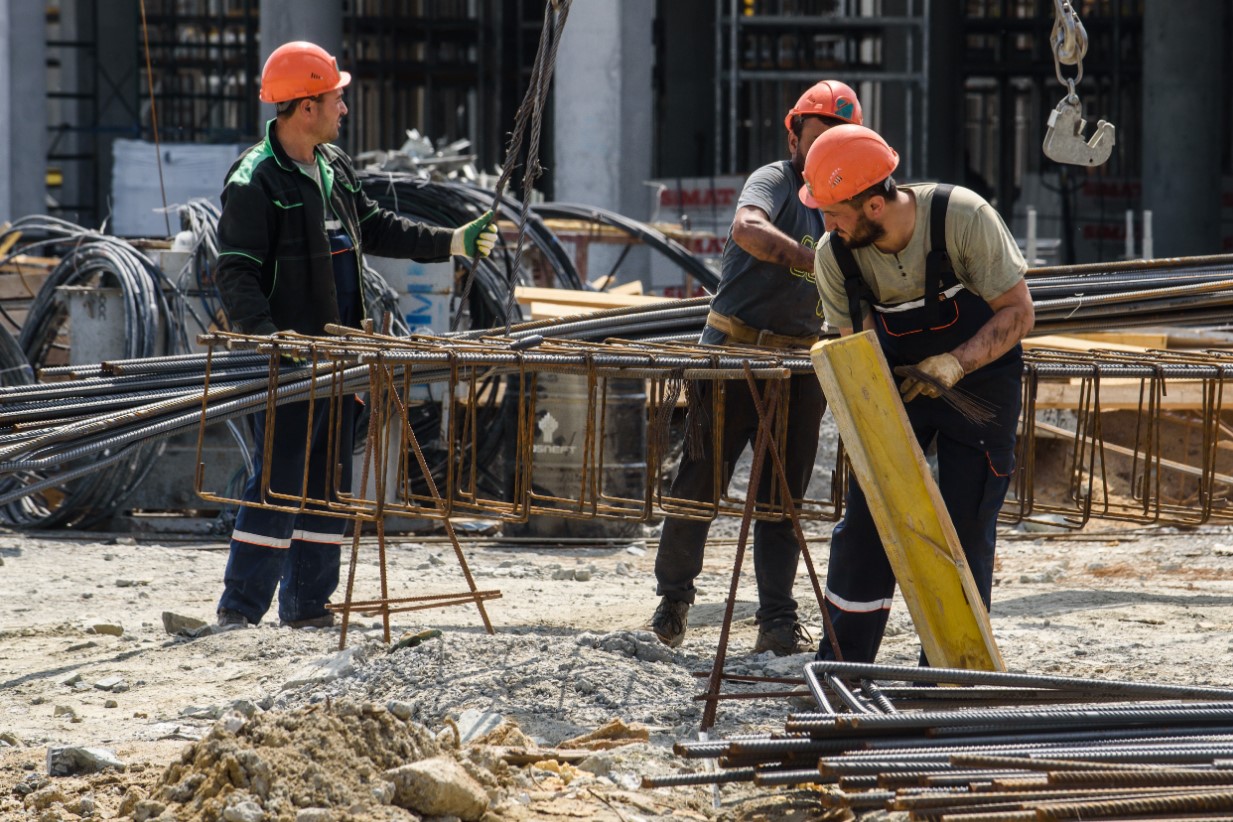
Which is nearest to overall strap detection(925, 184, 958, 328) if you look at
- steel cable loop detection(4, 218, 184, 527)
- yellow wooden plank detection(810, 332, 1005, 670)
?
yellow wooden plank detection(810, 332, 1005, 670)

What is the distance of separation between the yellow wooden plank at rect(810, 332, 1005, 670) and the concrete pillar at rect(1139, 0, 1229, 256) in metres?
17.1

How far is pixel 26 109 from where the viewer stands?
1894cm

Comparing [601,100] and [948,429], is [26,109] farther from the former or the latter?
[948,429]

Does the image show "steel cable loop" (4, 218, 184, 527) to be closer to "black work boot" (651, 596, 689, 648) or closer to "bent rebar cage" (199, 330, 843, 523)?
"bent rebar cage" (199, 330, 843, 523)

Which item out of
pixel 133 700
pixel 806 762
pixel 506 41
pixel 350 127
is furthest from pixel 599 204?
pixel 806 762

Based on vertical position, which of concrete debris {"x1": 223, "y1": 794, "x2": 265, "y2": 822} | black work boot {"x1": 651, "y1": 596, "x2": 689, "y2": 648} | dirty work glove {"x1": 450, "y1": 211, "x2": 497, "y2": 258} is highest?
dirty work glove {"x1": 450, "y1": 211, "x2": 497, "y2": 258}

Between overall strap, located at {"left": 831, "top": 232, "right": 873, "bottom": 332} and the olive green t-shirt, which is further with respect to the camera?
overall strap, located at {"left": 831, "top": 232, "right": 873, "bottom": 332}

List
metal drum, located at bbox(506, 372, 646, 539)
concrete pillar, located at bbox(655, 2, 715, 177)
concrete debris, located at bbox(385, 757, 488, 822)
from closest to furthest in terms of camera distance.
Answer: concrete debris, located at bbox(385, 757, 488, 822), metal drum, located at bbox(506, 372, 646, 539), concrete pillar, located at bbox(655, 2, 715, 177)

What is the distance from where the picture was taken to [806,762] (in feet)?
11.6

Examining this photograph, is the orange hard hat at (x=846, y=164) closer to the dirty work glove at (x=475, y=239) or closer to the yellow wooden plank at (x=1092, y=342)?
the dirty work glove at (x=475, y=239)

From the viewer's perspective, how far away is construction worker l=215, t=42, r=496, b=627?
5.67 metres

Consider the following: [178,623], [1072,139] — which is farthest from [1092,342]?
[178,623]

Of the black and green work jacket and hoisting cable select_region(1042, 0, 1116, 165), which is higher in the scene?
hoisting cable select_region(1042, 0, 1116, 165)

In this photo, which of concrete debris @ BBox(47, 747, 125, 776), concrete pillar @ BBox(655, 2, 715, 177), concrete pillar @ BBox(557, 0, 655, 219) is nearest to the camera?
concrete debris @ BBox(47, 747, 125, 776)
